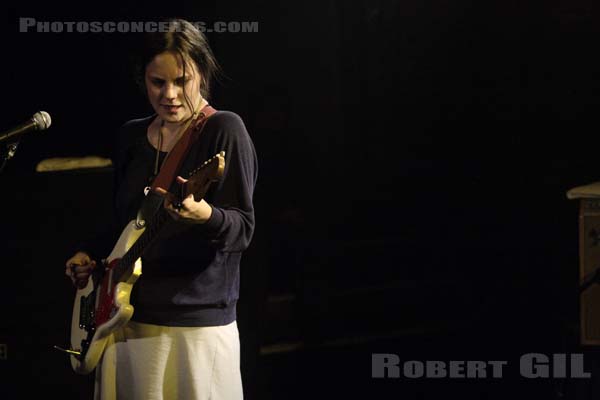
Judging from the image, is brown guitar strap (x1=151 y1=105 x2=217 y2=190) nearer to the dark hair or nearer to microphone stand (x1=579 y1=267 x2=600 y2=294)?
the dark hair

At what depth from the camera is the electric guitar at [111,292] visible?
2508 mm

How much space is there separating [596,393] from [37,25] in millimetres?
3192

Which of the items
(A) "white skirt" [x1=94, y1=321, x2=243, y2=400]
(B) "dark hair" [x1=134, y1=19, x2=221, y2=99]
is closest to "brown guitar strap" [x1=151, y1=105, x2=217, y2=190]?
(B) "dark hair" [x1=134, y1=19, x2=221, y2=99]

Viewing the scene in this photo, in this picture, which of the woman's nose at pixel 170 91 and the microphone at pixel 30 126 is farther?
the microphone at pixel 30 126

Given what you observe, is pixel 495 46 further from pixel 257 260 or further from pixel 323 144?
pixel 257 260

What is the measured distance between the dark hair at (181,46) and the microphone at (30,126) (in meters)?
0.35

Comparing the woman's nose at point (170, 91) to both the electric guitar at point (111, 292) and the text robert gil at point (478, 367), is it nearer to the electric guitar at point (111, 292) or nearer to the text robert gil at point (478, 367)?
the electric guitar at point (111, 292)

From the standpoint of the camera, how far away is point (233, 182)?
245cm

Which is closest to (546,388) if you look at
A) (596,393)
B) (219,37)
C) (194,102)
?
(596,393)

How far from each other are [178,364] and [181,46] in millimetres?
836

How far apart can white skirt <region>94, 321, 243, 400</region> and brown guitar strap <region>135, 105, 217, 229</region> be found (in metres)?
0.30

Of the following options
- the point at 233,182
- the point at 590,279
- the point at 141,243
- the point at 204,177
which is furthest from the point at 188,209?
the point at 590,279

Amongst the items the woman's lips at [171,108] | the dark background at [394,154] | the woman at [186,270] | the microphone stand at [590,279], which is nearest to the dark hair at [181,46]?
the woman at [186,270]

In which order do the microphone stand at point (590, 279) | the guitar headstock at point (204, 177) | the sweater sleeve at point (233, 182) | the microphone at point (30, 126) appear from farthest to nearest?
the microphone stand at point (590, 279) < the microphone at point (30, 126) < the sweater sleeve at point (233, 182) < the guitar headstock at point (204, 177)
